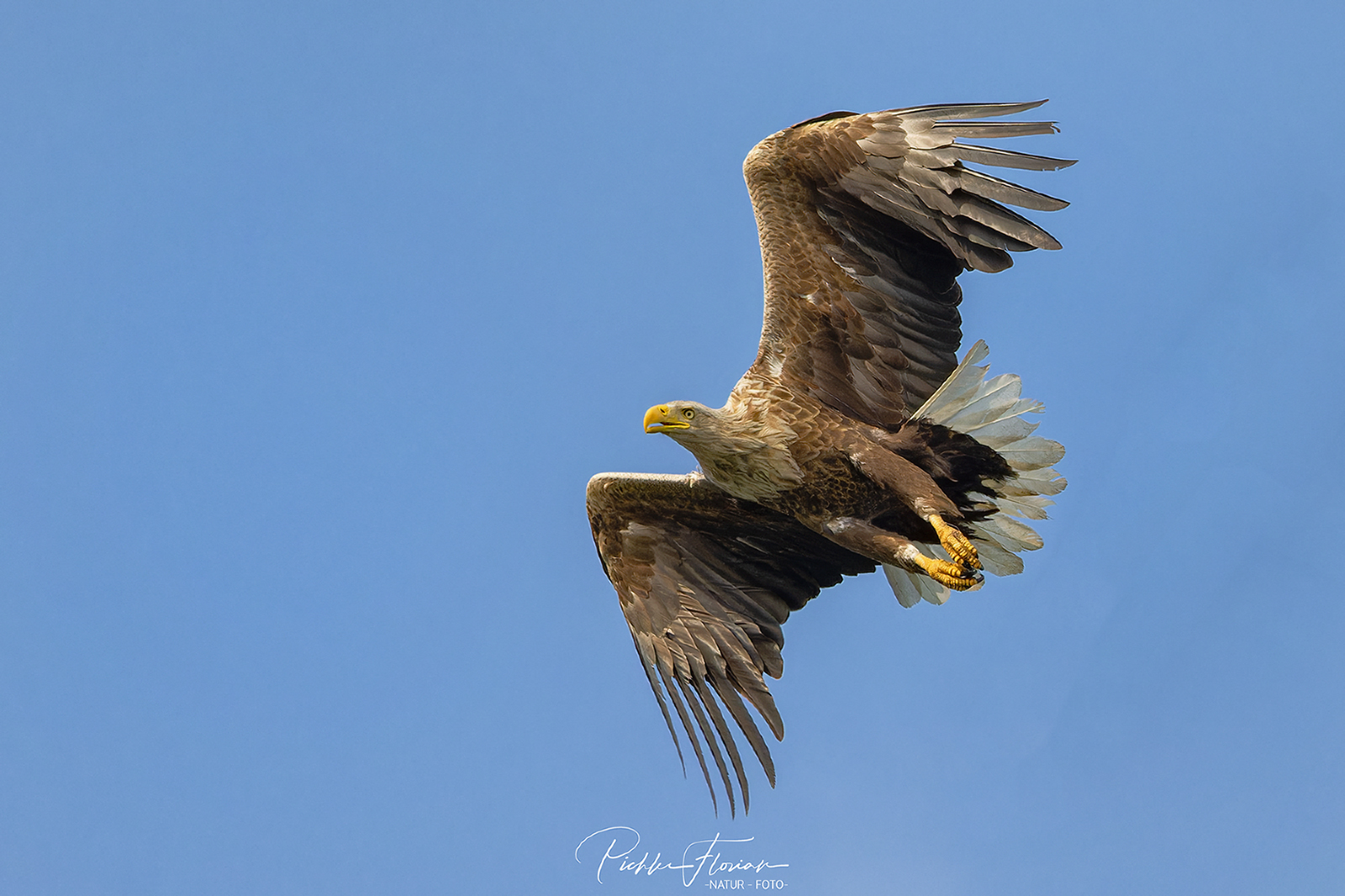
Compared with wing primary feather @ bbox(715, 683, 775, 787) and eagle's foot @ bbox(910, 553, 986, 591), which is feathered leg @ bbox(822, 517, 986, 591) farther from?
wing primary feather @ bbox(715, 683, 775, 787)

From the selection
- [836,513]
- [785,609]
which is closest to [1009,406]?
[836,513]

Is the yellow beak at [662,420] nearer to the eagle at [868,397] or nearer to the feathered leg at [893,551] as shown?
the eagle at [868,397]

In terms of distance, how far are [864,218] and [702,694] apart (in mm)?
2947

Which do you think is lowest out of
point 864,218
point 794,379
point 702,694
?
point 702,694

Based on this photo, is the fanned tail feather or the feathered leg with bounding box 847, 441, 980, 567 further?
the fanned tail feather

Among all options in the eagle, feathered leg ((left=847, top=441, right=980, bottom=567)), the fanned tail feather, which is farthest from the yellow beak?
the fanned tail feather

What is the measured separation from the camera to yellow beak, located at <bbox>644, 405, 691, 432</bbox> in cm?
934

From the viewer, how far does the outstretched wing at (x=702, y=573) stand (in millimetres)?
10164

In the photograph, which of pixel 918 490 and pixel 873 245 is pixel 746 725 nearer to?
pixel 918 490

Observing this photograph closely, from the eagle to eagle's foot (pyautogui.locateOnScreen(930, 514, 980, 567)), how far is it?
0.4 inches

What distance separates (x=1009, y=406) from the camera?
370 inches

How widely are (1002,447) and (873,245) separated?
1.35 m

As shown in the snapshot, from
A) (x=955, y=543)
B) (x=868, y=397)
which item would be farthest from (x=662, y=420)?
(x=955, y=543)

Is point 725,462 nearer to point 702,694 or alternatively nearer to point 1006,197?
point 702,694
